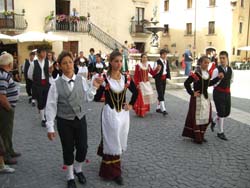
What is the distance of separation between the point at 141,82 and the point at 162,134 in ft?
7.39

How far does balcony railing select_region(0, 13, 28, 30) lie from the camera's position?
22516 mm

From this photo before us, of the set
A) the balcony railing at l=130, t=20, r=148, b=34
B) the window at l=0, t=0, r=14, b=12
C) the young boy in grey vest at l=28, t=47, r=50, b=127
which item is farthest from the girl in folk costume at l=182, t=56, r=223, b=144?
the balcony railing at l=130, t=20, r=148, b=34

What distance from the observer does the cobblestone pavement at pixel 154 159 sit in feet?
14.9

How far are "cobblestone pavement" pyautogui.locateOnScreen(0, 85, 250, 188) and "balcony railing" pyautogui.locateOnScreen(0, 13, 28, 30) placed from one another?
1659 cm

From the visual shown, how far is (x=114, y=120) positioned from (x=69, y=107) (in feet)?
2.17

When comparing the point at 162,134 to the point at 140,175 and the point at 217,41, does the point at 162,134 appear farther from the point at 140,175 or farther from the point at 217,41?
the point at 217,41

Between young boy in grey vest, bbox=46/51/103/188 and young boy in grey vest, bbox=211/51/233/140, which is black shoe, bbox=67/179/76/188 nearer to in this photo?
young boy in grey vest, bbox=46/51/103/188

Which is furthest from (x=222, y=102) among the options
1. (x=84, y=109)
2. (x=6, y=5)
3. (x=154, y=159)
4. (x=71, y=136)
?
(x=6, y=5)

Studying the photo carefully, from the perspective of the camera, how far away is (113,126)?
4379 millimetres

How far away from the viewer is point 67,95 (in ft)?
13.2

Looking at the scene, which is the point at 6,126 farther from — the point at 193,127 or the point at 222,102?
the point at 222,102

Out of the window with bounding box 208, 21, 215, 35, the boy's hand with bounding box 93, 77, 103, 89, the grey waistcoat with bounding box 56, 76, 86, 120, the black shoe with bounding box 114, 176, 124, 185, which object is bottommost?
the black shoe with bounding box 114, 176, 124, 185

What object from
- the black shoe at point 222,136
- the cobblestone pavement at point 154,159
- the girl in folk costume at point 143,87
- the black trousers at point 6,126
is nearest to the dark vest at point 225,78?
the black shoe at point 222,136

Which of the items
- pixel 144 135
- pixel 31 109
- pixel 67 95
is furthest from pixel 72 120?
pixel 31 109
